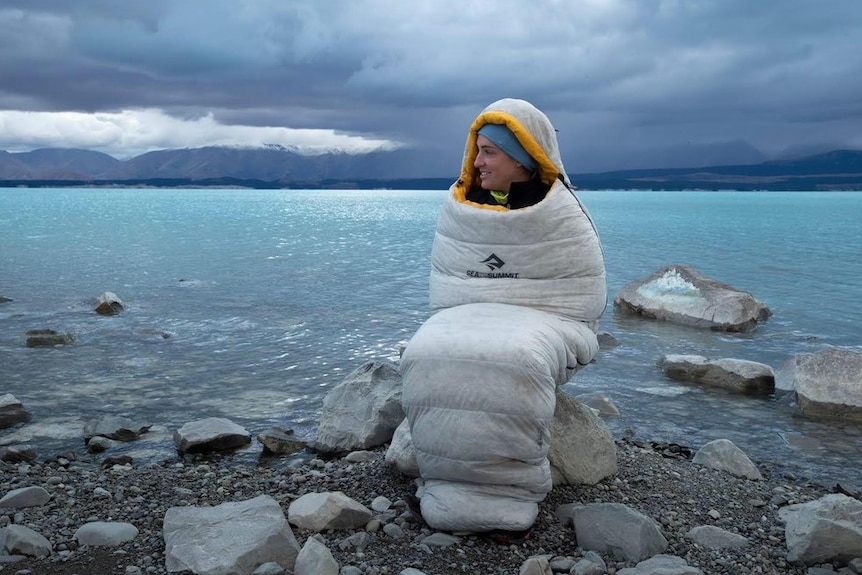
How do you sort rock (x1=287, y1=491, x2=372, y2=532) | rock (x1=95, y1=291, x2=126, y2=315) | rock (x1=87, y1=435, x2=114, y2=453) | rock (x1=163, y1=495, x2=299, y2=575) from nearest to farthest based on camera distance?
rock (x1=163, y1=495, x2=299, y2=575), rock (x1=287, y1=491, x2=372, y2=532), rock (x1=87, y1=435, x2=114, y2=453), rock (x1=95, y1=291, x2=126, y2=315)

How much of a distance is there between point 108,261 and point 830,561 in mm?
33177

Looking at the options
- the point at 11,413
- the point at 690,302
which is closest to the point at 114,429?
the point at 11,413

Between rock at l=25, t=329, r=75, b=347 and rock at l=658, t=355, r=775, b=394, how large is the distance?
1145 cm

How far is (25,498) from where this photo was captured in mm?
6742

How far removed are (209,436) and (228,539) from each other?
418 cm

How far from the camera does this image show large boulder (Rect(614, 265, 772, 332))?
18.4 m

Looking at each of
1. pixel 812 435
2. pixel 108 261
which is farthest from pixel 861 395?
pixel 108 261

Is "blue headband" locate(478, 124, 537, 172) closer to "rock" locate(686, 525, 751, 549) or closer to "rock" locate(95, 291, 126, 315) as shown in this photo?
"rock" locate(686, 525, 751, 549)

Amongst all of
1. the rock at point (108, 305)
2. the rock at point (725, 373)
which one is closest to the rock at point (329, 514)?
the rock at point (725, 373)

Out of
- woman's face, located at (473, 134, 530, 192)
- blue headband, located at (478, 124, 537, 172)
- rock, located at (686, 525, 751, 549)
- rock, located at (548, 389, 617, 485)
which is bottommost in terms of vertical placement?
rock, located at (686, 525, 751, 549)

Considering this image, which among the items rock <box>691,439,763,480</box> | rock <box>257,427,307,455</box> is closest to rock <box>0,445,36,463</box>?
rock <box>257,427,307,455</box>

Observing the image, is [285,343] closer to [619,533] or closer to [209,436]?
[209,436]

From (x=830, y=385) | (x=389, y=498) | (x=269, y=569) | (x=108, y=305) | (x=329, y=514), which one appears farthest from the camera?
(x=108, y=305)

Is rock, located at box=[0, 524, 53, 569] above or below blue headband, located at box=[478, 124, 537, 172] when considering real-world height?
below
